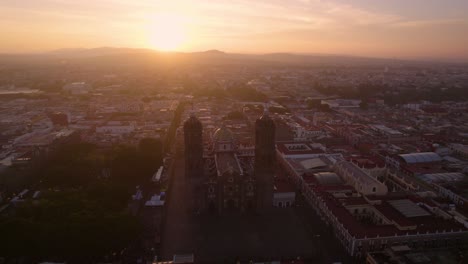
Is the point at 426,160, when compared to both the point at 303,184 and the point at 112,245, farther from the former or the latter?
the point at 112,245

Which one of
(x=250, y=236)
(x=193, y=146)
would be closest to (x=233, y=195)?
(x=250, y=236)

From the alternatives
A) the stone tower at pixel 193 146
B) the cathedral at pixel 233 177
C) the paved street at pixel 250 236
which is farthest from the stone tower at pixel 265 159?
the stone tower at pixel 193 146

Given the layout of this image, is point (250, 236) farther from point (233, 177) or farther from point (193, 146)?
point (193, 146)

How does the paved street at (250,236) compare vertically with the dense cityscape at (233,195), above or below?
below

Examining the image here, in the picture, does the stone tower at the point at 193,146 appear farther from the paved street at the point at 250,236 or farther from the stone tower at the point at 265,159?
the stone tower at the point at 265,159

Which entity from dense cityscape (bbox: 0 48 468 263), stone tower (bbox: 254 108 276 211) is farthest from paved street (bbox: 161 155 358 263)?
stone tower (bbox: 254 108 276 211)

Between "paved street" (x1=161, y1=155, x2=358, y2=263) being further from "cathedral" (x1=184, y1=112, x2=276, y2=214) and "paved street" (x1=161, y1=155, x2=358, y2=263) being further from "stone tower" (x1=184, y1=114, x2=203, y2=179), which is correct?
"stone tower" (x1=184, y1=114, x2=203, y2=179)

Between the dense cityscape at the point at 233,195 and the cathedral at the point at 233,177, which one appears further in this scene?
the cathedral at the point at 233,177
